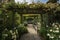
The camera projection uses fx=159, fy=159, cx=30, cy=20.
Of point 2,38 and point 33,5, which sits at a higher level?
point 33,5

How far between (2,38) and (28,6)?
4.57 metres

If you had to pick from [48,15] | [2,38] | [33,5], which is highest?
[33,5]

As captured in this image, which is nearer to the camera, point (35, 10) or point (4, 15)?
point (4, 15)

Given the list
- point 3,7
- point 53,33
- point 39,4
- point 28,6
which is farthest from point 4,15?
point 53,33

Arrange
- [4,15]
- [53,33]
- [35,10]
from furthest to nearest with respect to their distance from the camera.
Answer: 1. [35,10]
2. [4,15]
3. [53,33]

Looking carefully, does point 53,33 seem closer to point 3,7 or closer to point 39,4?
point 39,4

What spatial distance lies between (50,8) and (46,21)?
4.85 feet

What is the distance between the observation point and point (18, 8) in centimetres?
1207

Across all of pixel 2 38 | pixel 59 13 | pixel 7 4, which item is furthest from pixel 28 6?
pixel 2 38

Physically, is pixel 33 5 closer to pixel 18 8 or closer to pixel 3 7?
pixel 18 8

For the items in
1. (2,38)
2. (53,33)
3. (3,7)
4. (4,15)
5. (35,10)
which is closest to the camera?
(2,38)

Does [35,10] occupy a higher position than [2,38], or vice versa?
[35,10]

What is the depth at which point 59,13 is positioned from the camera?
13.0 metres

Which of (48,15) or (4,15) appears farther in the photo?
(48,15)
